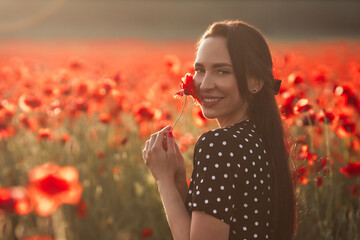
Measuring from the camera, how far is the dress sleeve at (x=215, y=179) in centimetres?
127

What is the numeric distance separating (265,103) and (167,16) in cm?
4421

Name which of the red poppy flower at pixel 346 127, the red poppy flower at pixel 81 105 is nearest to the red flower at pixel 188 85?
the red poppy flower at pixel 346 127

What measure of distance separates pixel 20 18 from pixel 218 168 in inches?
1553

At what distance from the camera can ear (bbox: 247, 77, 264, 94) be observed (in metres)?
1.54

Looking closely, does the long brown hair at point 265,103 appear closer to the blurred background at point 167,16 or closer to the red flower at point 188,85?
the red flower at point 188,85

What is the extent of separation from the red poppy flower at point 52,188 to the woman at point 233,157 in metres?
0.37

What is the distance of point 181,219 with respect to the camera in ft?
4.42

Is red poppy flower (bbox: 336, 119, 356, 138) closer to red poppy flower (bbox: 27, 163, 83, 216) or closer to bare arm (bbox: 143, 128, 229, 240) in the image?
bare arm (bbox: 143, 128, 229, 240)

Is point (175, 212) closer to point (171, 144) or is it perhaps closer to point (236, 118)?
point (171, 144)

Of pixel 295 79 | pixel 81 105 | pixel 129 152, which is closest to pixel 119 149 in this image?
pixel 129 152

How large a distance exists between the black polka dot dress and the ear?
0.15 metres

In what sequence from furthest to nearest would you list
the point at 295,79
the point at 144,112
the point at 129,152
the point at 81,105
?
the point at 129,152 < the point at 81,105 < the point at 144,112 < the point at 295,79

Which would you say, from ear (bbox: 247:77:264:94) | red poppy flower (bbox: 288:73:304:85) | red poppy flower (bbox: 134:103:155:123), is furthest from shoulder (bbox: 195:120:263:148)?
red poppy flower (bbox: 134:103:155:123)

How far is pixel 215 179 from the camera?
4.19ft
